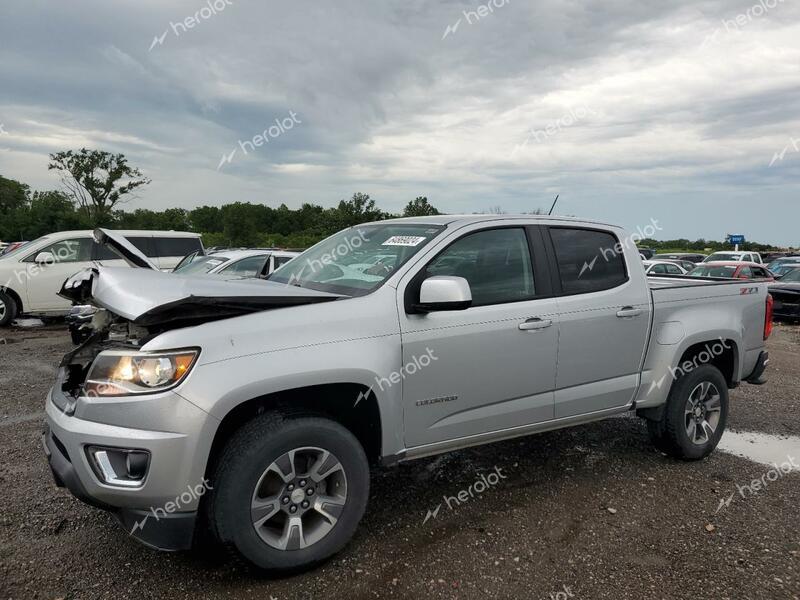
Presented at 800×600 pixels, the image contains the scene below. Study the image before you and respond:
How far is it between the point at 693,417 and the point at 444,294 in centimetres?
267

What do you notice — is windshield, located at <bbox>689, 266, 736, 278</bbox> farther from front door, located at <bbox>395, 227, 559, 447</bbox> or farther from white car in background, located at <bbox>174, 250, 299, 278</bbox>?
front door, located at <bbox>395, 227, 559, 447</bbox>

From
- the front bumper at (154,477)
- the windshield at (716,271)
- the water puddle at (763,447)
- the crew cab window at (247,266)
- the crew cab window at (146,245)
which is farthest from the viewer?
the windshield at (716,271)

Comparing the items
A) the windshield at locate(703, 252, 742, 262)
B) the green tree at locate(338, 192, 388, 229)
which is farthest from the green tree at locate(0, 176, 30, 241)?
the windshield at locate(703, 252, 742, 262)

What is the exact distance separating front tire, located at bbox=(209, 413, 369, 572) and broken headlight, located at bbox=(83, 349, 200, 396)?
0.41 metres

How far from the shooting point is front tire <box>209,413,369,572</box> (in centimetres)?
Result: 258

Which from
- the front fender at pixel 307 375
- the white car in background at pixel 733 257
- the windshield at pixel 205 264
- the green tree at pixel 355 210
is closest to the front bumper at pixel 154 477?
the front fender at pixel 307 375

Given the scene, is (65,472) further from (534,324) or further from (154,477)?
(534,324)

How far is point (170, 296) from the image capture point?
264cm

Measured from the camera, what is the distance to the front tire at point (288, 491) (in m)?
2.58

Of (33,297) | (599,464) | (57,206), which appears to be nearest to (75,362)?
(599,464)

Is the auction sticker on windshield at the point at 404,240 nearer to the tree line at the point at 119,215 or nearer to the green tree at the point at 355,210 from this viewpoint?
the tree line at the point at 119,215

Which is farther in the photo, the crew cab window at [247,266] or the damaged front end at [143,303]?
the crew cab window at [247,266]

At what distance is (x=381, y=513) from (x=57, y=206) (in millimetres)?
57532

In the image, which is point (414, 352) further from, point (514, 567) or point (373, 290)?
point (514, 567)
